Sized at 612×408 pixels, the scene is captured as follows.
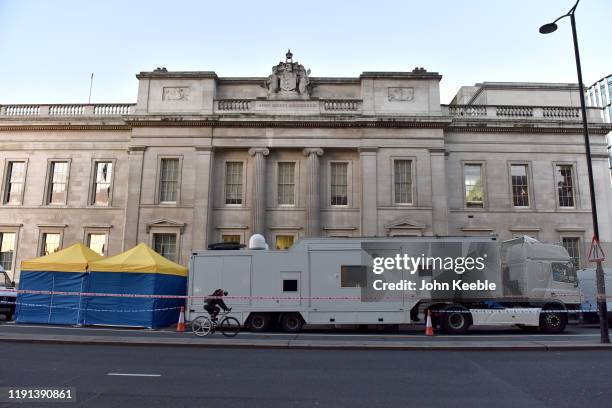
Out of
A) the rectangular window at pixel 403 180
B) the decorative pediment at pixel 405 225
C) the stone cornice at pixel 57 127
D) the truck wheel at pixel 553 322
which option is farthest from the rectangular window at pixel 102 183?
the truck wheel at pixel 553 322

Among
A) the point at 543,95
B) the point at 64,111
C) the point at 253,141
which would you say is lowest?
the point at 253,141

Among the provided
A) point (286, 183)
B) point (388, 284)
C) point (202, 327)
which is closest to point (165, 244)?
point (286, 183)

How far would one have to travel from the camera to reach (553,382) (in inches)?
305

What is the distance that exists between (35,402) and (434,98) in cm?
2600

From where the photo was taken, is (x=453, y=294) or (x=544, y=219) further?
(x=544, y=219)

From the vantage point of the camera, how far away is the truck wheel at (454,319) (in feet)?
51.5

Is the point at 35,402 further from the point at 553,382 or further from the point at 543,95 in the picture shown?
the point at 543,95

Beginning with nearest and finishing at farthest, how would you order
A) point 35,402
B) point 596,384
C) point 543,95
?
point 35,402, point 596,384, point 543,95

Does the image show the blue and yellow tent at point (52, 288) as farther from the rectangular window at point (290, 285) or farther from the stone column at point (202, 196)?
the stone column at point (202, 196)

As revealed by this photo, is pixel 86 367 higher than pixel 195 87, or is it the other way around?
pixel 195 87

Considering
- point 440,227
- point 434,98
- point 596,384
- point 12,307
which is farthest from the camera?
point 434,98

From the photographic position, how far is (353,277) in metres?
16.1

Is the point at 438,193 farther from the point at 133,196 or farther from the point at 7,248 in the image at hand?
the point at 7,248

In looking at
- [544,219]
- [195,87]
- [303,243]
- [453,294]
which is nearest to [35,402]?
[303,243]
